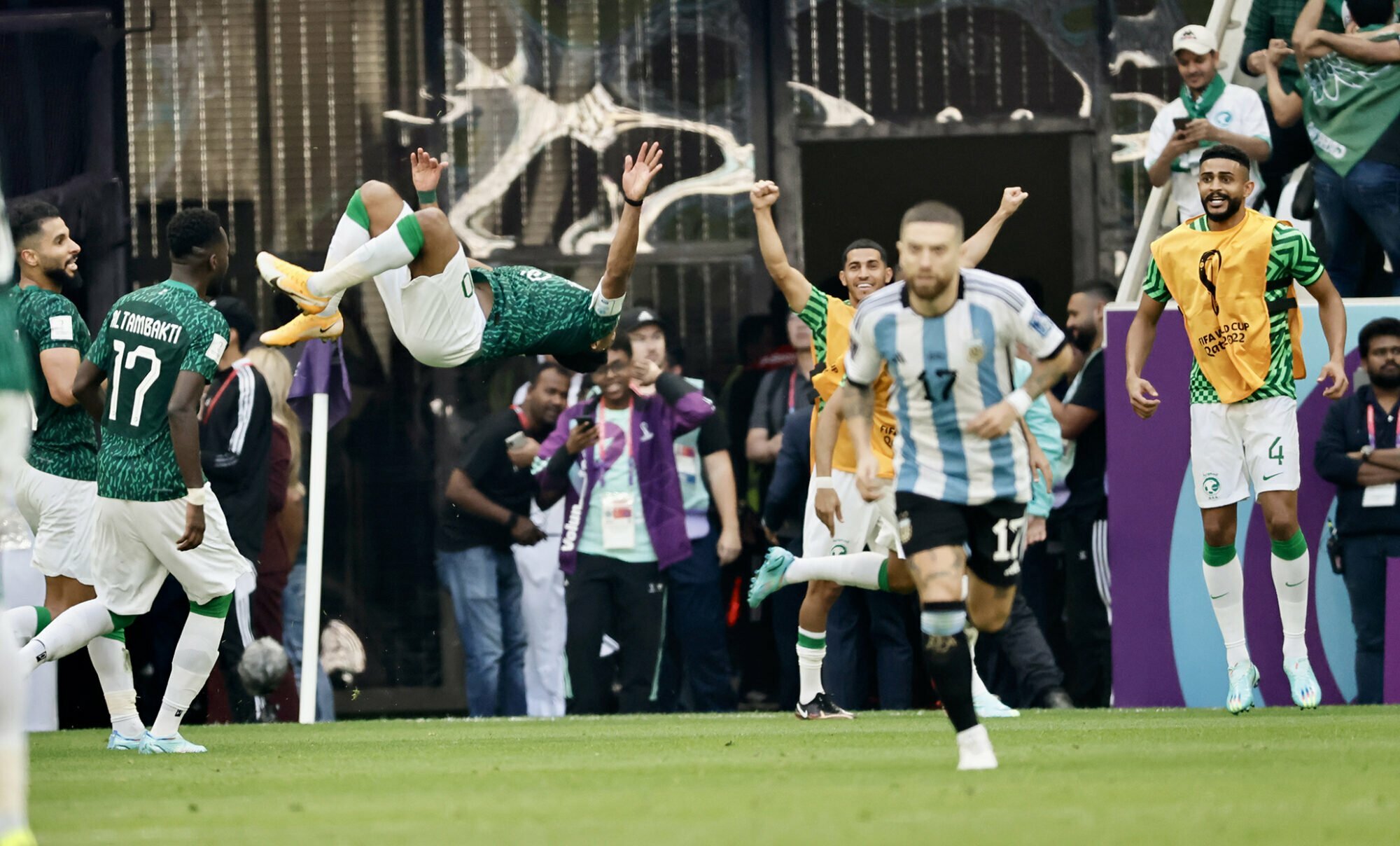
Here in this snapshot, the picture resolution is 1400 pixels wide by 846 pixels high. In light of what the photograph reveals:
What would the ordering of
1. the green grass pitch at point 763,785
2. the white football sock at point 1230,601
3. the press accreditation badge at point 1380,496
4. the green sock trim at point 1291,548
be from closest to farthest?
the green grass pitch at point 763,785
the green sock trim at point 1291,548
the white football sock at point 1230,601
the press accreditation badge at point 1380,496

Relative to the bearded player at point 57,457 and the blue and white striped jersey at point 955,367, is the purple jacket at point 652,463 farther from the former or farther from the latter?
the blue and white striped jersey at point 955,367

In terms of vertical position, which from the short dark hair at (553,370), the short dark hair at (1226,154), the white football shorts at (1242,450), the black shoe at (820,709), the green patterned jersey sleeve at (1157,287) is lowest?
the black shoe at (820,709)

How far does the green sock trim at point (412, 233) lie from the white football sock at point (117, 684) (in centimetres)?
223

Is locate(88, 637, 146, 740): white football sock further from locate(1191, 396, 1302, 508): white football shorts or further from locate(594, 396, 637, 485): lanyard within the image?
locate(1191, 396, 1302, 508): white football shorts

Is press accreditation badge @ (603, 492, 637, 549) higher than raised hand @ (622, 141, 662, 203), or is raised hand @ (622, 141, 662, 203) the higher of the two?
raised hand @ (622, 141, 662, 203)

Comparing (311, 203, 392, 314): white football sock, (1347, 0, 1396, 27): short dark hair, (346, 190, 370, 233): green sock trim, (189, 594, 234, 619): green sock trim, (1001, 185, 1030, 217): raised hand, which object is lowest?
(189, 594, 234, 619): green sock trim

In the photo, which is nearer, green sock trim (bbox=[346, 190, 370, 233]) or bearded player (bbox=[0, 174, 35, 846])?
bearded player (bbox=[0, 174, 35, 846])

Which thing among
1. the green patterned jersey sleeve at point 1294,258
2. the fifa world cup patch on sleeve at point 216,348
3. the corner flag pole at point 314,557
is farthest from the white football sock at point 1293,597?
the corner flag pole at point 314,557

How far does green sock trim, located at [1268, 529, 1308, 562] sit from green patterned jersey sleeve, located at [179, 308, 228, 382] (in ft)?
16.2

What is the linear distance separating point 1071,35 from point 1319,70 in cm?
187

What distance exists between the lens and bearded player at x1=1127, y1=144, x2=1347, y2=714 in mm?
9703

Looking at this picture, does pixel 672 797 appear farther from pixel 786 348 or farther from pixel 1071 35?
pixel 1071 35

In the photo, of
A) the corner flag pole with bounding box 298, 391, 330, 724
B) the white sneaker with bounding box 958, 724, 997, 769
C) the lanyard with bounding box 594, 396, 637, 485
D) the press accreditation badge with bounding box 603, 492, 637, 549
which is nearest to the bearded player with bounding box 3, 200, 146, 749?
the corner flag pole with bounding box 298, 391, 330, 724

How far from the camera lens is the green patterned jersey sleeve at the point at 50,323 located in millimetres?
9219
